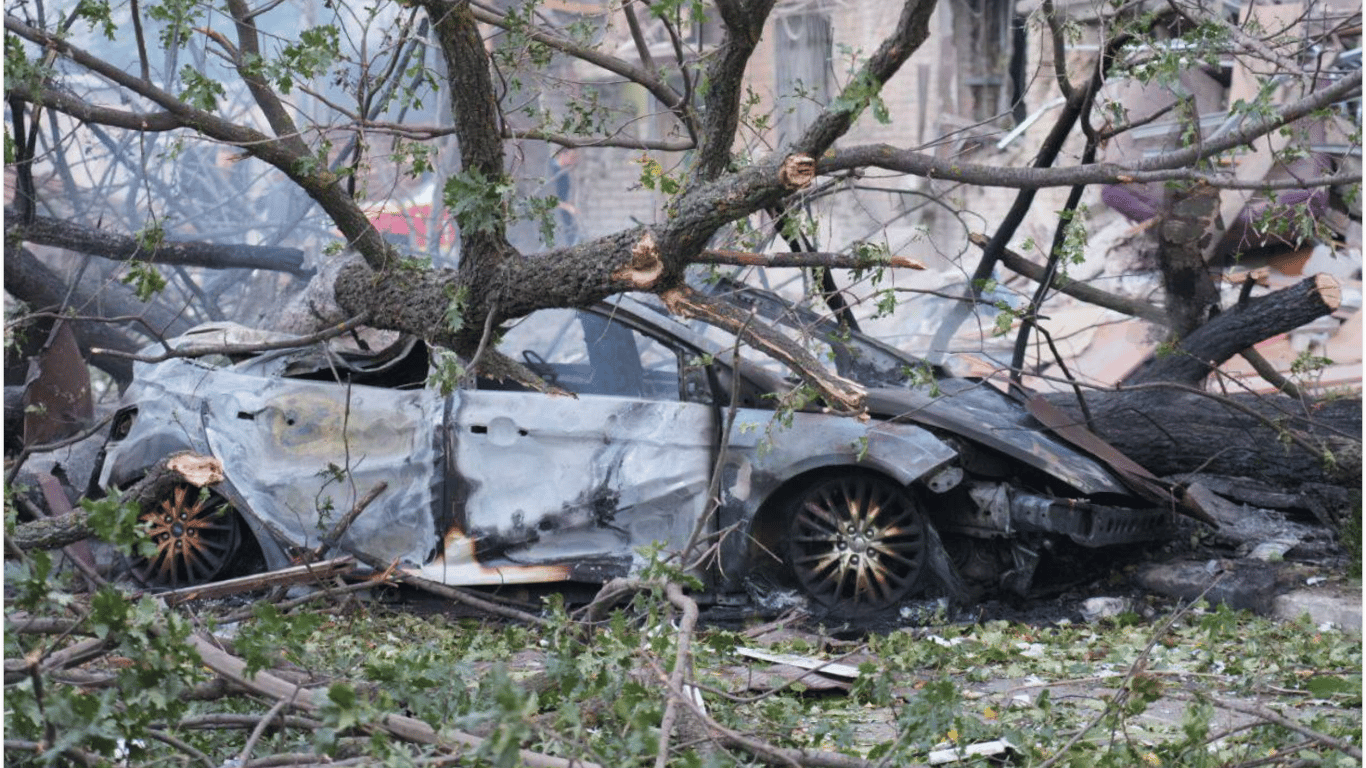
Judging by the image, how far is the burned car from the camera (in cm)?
641

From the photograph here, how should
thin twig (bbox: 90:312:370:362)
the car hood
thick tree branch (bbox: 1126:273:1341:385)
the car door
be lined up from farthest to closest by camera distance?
thick tree branch (bbox: 1126:273:1341:385) → the car door → the car hood → thin twig (bbox: 90:312:370:362)

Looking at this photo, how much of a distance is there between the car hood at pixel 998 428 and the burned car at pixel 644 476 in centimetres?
1

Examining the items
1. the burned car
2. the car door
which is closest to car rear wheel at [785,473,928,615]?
the burned car

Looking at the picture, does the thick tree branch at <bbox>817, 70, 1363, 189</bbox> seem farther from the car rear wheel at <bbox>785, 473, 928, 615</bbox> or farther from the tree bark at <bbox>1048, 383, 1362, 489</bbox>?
the tree bark at <bbox>1048, 383, 1362, 489</bbox>

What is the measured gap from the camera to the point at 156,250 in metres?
7.41

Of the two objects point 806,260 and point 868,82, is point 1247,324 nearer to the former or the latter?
point 806,260

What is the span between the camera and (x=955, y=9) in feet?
60.0

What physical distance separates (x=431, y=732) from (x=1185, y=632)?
13.7ft

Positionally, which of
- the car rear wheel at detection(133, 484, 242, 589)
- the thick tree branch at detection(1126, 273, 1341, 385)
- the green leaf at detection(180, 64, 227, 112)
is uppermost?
the green leaf at detection(180, 64, 227, 112)

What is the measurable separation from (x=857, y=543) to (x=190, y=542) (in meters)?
3.29

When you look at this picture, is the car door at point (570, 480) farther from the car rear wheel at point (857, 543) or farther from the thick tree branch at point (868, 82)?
the thick tree branch at point (868, 82)

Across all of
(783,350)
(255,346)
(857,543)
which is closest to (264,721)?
(783,350)

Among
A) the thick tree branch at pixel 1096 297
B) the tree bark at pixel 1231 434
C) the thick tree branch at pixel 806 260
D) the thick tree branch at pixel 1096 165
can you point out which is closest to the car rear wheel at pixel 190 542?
the thick tree branch at pixel 806 260

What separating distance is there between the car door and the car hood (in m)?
0.88
